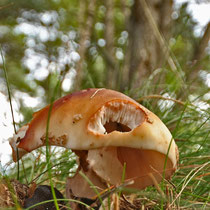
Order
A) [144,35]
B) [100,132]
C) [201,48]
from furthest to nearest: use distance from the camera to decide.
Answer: [144,35]
[201,48]
[100,132]

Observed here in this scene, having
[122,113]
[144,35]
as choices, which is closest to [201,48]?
[144,35]

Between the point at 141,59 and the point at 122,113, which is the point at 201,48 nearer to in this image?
the point at 141,59

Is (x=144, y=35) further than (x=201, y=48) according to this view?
Yes

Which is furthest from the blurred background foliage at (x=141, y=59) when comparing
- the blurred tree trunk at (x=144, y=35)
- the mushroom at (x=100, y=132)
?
the mushroom at (x=100, y=132)

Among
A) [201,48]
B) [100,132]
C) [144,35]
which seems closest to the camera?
[100,132]

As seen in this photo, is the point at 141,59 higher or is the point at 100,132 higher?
the point at 100,132

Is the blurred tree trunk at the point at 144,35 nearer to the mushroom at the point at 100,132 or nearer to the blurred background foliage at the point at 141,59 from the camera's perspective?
the blurred background foliage at the point at 141,59

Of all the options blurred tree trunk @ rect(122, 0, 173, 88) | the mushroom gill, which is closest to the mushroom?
the mushroom gill
